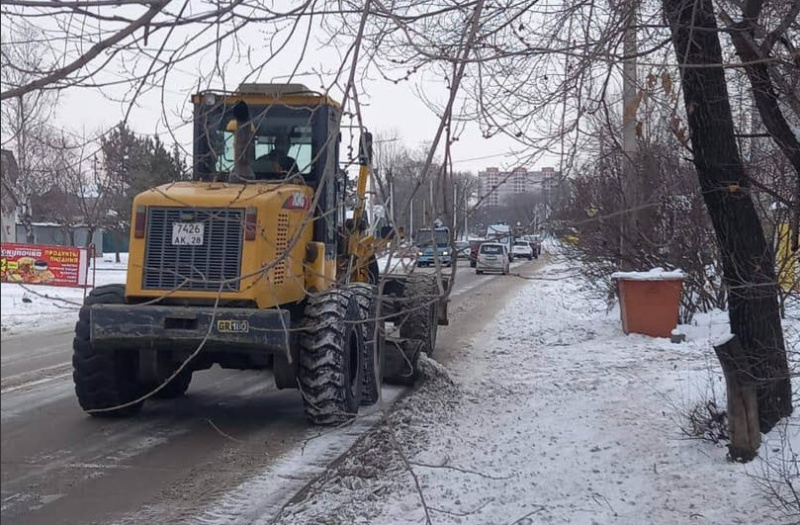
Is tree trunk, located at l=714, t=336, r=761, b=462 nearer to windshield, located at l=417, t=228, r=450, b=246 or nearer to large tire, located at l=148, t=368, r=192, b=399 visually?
windshield, located at l=417, t=228, r=450, b=246

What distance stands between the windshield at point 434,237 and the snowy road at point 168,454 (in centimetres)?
149

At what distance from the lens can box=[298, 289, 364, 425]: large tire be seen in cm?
818

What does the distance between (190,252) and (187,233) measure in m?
0.17

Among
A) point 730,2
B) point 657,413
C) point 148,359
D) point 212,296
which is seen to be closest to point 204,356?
point 148,359

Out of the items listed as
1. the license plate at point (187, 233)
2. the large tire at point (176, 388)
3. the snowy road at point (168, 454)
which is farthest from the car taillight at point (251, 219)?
the large tire at point (176, 388)

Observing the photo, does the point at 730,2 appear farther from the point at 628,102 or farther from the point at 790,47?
the point at 628,102

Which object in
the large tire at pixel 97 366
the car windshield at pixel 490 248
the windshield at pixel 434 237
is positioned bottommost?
the large tire at pixel 97 366

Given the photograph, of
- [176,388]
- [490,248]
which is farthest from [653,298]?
[176,388]

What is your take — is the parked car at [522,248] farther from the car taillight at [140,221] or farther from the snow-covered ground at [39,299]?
the car taillight at [140,221]

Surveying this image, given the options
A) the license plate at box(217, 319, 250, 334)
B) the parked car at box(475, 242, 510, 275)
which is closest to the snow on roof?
the parked car at box(475, 242, 510, 275)

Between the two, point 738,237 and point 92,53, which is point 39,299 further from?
point 738,237

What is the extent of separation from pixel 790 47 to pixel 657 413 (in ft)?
11.6

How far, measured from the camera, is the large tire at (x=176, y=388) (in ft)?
31.9

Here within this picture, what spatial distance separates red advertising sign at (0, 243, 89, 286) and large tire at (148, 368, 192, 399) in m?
1.99
